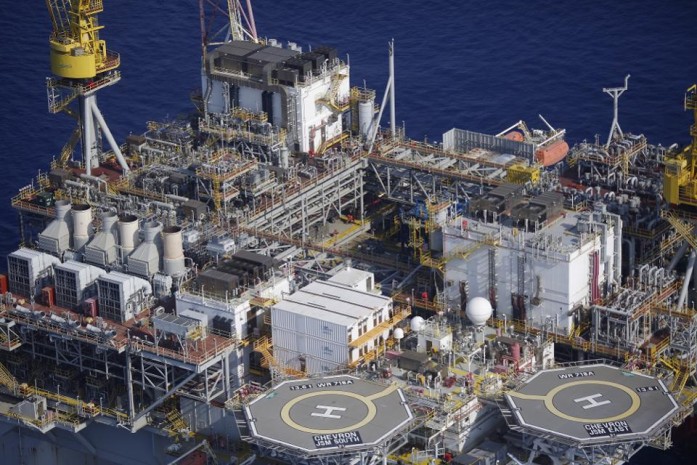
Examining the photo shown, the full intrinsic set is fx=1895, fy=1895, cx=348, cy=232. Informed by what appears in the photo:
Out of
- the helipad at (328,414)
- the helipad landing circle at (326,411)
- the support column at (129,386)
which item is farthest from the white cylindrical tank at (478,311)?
the support column at (129,386)

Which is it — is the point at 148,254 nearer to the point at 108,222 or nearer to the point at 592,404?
the point at 108,222

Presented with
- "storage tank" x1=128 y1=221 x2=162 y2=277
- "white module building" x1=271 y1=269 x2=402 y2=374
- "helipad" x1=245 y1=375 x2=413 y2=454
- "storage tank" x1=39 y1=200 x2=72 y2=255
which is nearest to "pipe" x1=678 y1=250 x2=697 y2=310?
"white module building" x1=271 y1=269 x2=402 y2=374

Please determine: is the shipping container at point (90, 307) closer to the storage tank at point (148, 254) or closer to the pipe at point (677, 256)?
the storage tank at point (148, 254)

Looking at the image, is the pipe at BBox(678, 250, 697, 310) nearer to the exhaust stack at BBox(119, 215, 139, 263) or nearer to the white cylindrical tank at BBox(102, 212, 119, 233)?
the exhaust stack at BBox(119, 215, 139, 263)

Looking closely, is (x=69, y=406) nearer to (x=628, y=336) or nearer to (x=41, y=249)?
(x=41, y=249)

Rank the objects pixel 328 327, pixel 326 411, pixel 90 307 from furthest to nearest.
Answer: pixel 90 307, pixel 328 327, pixel 326 411

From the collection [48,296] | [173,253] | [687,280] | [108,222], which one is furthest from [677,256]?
[48,296]
